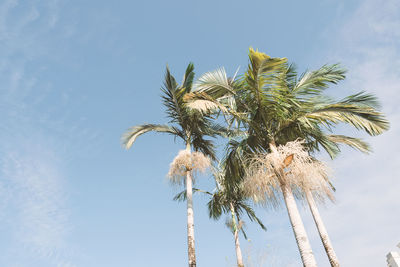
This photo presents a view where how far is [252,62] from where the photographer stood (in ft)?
17.9

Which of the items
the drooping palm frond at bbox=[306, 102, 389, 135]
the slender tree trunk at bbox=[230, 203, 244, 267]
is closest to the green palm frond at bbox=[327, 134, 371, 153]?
the drooping palm frond at bbox=[306, 102, 389, 135]

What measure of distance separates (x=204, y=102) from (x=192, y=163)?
9.94ft

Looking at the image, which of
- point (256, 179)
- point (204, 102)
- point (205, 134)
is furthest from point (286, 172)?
point (205, 134)

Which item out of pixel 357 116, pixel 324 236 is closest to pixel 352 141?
pixel 357 116

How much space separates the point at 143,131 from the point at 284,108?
206 inches

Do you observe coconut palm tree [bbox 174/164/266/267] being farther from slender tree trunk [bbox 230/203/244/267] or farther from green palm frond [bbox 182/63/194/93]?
green palm frond [bbox 182/63/194/93]

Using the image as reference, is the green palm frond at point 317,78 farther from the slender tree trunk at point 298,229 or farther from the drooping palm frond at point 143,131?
the drooping palm frond at point 143,131

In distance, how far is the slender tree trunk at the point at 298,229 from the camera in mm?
4527

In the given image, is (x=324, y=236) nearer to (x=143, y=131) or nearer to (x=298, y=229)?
(x=298, y=229)

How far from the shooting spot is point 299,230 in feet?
15.9

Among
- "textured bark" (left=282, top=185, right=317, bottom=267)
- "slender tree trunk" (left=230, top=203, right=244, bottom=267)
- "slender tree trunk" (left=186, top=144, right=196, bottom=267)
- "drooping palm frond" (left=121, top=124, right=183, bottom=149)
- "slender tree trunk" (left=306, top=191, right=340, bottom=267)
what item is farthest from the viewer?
"slender tree trunk" (left=230, top=203, right=244, bottom=267)

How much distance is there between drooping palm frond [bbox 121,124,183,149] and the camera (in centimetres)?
899

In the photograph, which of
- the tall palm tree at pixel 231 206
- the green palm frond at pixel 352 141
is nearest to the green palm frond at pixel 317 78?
the green palm frond at pixel 352 141

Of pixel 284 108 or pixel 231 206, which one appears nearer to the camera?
pixel 284 108
